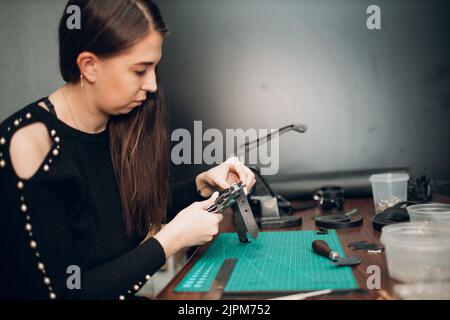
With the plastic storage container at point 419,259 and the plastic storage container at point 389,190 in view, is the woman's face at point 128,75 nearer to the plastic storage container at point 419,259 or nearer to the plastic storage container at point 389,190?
the plastic storage container at point 419,259

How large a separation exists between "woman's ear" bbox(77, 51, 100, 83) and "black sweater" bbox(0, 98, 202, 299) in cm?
12

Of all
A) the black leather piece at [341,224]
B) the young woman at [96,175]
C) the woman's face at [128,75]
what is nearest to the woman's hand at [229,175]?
the young woman at [96,175]

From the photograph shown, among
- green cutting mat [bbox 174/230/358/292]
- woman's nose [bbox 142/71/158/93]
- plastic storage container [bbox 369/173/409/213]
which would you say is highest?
woman's nose [bbox 142/71/158/93]

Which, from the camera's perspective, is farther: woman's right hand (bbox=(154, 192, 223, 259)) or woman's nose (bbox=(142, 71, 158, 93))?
woman's nose (bbox=(142, 71, 158, 93))

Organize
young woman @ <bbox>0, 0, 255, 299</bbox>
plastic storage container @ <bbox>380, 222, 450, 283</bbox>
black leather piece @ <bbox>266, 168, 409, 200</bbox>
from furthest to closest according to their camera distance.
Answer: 1. black leather piece @ <bbox>266, 168, 409, 200</bbox>
2. young woman @ <bbox>0, 0, 255, 299</bbox>
3. plastic storage container @ <bbox>380, 222, 450, 283</bbox>

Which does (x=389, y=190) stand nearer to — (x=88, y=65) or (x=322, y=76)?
(x=322, y=76)

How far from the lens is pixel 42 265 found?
0.87m

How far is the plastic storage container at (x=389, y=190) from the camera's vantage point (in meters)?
1.44

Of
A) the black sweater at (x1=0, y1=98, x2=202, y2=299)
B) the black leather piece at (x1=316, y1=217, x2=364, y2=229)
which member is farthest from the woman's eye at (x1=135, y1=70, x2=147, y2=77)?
the black leather piece at (x1=316, y1=217, x2=364, y2=229)

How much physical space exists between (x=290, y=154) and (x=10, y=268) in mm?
1420

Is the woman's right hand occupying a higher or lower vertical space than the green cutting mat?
higher

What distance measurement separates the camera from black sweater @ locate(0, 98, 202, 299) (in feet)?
2.85

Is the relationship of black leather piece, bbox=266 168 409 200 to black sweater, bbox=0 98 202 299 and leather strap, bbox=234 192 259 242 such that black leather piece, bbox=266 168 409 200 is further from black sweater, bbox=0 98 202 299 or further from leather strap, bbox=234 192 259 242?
black sweater, bbox=0 98 202 299

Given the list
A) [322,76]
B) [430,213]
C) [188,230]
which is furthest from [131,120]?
[322,76]
